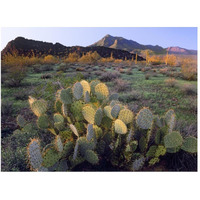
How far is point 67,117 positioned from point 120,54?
5517 millimetres

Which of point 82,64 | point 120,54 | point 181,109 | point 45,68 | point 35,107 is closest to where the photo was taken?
point 35,107

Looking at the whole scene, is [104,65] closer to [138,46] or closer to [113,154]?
[138,46]

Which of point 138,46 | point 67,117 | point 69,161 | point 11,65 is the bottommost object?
point 69,161

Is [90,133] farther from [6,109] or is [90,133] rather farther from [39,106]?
[6,109]

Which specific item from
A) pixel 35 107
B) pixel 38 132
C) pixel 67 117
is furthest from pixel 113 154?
pixel 38 132

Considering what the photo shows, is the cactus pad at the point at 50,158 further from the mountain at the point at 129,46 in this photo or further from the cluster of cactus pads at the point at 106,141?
the mountain at the point at 129,46

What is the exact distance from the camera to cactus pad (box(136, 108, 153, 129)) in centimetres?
198

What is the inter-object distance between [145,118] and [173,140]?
35 centimetres

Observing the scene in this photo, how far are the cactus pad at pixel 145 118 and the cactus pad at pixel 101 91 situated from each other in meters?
0.67

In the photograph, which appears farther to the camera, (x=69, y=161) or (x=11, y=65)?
(x=11, y=65)

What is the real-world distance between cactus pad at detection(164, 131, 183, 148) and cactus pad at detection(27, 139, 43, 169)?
1.26m

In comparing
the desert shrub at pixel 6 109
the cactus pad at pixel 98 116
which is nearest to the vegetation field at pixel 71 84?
the desert shrub at pixel 6 109

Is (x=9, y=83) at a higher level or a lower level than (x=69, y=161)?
higher

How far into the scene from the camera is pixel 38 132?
2846 millimetres
